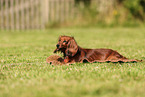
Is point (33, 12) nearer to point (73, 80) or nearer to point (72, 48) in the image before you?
point (72, 48)

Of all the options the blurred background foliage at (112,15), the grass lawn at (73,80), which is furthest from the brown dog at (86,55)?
the blurred background foliage at (112,15)

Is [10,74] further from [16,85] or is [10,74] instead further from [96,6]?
[96,6]

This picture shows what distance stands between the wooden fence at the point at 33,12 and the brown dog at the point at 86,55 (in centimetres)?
933

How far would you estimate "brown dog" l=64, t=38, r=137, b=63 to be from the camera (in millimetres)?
4621

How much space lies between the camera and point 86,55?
482cm

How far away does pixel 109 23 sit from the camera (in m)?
14.9

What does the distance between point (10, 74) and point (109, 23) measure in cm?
1157

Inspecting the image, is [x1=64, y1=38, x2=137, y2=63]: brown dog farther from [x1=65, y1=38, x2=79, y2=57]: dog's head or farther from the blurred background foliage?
the blurred background foliage

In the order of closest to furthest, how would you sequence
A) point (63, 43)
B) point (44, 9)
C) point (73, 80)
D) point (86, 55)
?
1. point (73, 80)
2. point (63, 43)
3. point (86, 55)
4. point (44, 9)

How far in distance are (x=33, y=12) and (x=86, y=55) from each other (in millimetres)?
9939

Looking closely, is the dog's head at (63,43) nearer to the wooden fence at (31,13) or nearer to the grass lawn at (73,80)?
the grass lawn at (73,80)

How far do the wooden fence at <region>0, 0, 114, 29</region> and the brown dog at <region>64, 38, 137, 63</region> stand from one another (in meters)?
9.33

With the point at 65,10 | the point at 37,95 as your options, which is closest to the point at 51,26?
the point at 65,10

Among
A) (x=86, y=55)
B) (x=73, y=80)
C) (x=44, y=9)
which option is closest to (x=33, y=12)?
(x=44, y=9)
